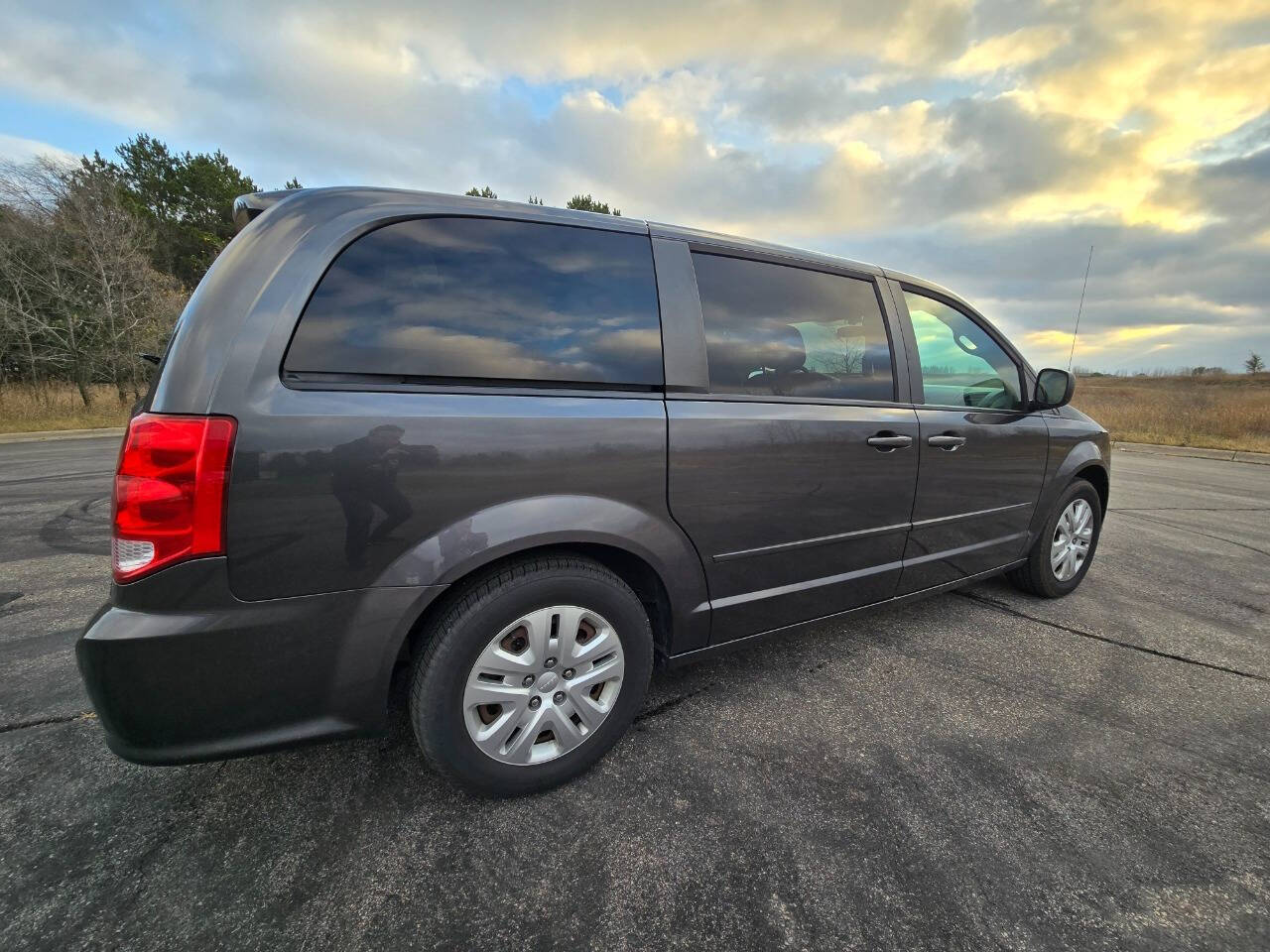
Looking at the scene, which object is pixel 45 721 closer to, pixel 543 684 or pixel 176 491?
pixel 176 491

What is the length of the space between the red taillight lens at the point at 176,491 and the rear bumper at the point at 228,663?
0.17 feet

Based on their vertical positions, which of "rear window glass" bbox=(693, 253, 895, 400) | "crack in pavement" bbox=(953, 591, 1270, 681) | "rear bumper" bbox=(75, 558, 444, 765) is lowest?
"crack in pavement" bbox=(953, 591, 1270, 681)

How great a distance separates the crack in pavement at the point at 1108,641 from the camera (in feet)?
8.64

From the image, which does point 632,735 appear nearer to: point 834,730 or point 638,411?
point 834,730

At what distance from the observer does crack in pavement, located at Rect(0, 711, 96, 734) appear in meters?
2.06

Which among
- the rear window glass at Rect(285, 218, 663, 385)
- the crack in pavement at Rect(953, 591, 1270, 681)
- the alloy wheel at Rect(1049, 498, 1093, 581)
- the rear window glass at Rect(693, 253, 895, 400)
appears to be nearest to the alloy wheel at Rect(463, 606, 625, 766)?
the rear window glass at Rect(285, 218, 663, 385)

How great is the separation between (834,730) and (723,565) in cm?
78

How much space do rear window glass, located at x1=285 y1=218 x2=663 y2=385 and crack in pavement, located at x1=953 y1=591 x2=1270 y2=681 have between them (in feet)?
9.20

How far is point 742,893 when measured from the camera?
4.72 feet

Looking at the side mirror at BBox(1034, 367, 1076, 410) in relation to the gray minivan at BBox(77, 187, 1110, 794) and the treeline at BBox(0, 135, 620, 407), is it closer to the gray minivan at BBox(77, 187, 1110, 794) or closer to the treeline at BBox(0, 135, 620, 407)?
the gray minivan at BBox(77, 187, 1110, 794)

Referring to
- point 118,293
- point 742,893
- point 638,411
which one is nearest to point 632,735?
point 742,893

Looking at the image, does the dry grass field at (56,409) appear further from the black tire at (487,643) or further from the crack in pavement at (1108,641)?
the crack in pavement at (1108,641)

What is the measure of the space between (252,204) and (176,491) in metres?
0.95

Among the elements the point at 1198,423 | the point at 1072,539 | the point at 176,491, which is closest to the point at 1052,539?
the point at 1072,539
